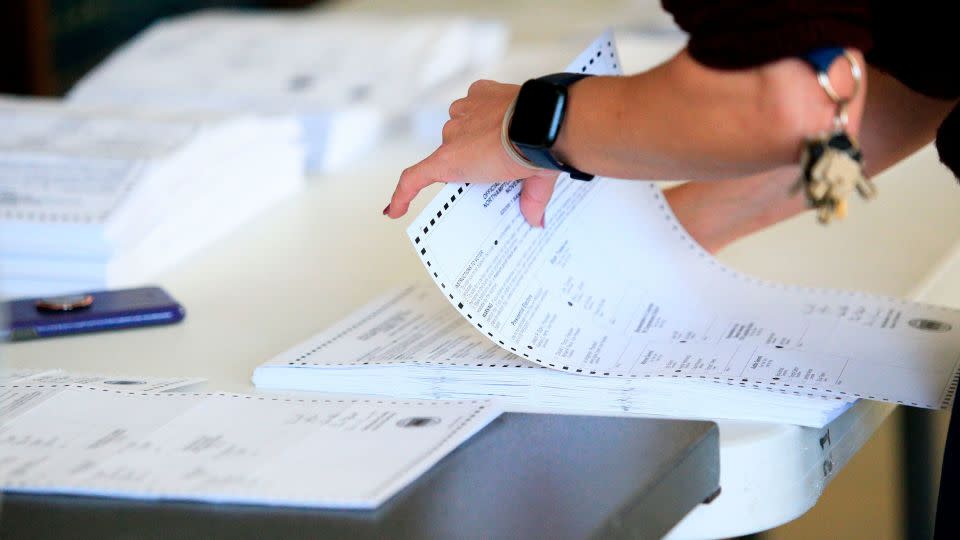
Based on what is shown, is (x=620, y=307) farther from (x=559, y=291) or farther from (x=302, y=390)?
(x=302, y=390)

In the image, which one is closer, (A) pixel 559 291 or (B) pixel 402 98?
(A) pixel 559 291

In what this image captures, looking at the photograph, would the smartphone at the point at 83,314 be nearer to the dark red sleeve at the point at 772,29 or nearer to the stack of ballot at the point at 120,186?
the stack of ballot at the point at 120,186

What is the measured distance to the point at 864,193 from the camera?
0.71 metres

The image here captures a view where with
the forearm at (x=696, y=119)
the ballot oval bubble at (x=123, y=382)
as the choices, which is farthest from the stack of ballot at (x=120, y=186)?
the forearm at (x=696, y=119)

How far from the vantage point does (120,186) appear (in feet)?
3.88

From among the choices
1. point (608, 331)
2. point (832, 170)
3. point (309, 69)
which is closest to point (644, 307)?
point (608, 331)

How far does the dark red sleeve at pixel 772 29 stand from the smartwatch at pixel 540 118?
0.40ft

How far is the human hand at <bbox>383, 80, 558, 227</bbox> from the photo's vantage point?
0.86m

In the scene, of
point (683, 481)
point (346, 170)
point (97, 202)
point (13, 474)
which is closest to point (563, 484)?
point (683, 481)

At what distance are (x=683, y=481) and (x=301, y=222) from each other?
2.31ft

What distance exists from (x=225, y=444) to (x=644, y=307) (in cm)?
33

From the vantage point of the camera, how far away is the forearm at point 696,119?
0.70 meters

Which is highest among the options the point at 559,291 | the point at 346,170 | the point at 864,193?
the point at 864,193

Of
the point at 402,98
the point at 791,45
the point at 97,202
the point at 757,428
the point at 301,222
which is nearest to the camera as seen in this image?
the point at 791,45
